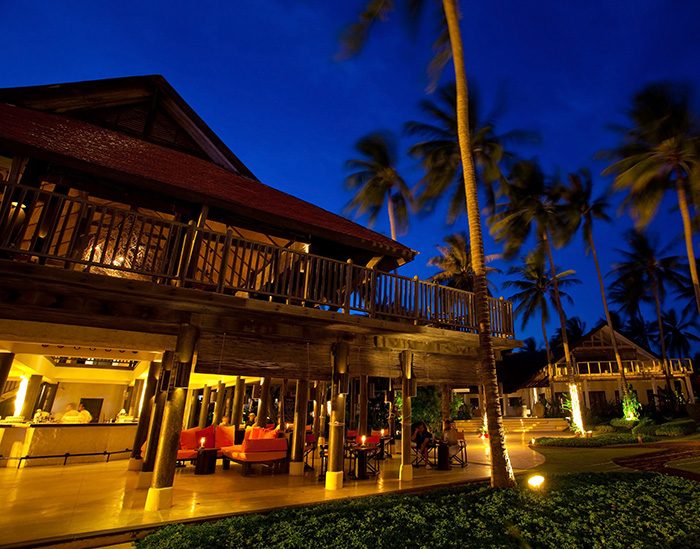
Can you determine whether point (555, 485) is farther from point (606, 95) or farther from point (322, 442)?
A: point (606, 95)

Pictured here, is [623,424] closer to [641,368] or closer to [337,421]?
[641,368]

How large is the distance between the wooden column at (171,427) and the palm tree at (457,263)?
23.4m

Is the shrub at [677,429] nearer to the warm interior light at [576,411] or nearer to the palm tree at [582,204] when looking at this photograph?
the warm interior light at [576,411]

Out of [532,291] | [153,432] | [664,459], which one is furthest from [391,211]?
[532,291]

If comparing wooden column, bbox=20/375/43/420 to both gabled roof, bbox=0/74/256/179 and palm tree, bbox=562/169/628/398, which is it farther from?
palm tree, bbox=562/169/628/398

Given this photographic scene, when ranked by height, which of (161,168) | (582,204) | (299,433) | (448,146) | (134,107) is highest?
(582,204)

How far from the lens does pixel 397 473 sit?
10859 mm

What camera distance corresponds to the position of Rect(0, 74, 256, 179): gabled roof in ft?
31.6

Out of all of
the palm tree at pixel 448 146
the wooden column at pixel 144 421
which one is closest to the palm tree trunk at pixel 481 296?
the palm tree at pixel 448 146

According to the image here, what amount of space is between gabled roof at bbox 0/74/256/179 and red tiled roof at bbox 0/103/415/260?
893 mm

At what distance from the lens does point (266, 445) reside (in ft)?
34.4

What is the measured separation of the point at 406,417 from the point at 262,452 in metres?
3.97

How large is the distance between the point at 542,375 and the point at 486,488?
1161 inches

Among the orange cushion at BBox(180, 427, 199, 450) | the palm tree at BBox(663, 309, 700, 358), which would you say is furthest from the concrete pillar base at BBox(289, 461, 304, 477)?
the palm tree at BBox(663, 309, 700, 358)
